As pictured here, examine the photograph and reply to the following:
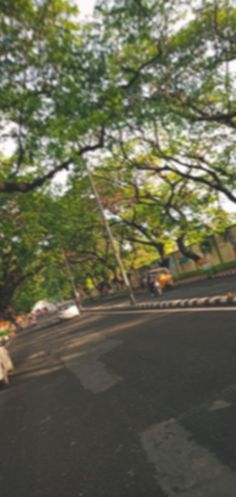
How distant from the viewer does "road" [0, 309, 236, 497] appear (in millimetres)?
3086

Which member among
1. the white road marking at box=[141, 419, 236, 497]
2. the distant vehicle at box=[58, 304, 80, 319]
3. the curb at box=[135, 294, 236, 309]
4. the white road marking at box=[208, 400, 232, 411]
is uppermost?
the distant vehicle at box=[58, 304, 80, 319]

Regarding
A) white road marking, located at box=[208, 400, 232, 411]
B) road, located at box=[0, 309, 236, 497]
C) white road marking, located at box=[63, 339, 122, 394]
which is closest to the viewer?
road, located at box=[0, 309, 236, 497]

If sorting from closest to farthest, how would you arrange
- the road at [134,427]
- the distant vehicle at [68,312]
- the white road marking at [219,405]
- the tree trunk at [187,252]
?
1. the road at [134,427]
2. the white road marking at [219,405]
3. the tree trunk at [187,252]
4. the distant vehicle at [68,312]

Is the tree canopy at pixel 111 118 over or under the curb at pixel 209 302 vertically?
over

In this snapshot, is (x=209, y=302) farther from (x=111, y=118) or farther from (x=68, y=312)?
(x=68, y=312)

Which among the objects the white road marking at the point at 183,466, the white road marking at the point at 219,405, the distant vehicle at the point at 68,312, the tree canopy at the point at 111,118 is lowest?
the white road marking at the point at 183,466

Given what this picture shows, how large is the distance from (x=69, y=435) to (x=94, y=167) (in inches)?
1098

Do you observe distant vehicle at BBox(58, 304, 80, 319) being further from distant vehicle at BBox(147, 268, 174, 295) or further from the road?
the road

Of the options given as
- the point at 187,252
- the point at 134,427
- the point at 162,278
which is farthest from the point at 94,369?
the point at 187,252

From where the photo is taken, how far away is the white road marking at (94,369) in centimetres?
670

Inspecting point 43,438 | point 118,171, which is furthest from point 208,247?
point 43,438

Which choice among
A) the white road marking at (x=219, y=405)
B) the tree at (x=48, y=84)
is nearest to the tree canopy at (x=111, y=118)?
the tree at (x=48, y=84)

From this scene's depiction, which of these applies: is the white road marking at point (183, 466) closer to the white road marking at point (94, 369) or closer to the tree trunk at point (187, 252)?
the white road marking at point (94, 369)

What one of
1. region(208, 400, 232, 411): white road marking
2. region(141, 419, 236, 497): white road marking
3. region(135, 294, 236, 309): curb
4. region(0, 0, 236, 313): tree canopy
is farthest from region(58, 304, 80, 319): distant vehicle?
region(141, 419, 236, 497): white road marking
